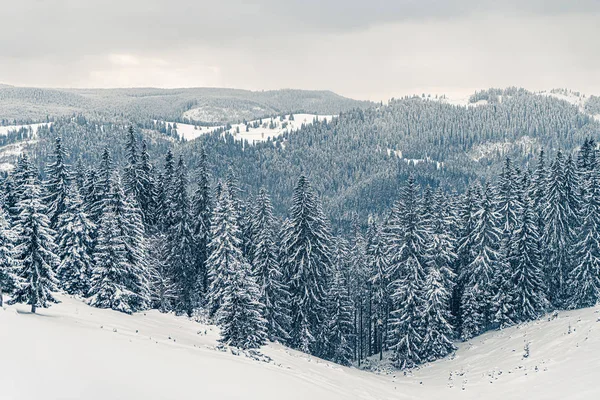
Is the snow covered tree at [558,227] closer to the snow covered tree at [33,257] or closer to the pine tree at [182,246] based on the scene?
the pine tree at [182,246]

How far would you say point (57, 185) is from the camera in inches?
1667

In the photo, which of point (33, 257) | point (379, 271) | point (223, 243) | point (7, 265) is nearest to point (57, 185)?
point (223, 243)

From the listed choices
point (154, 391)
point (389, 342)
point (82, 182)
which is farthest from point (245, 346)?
point (82, 182)

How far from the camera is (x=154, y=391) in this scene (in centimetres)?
1311

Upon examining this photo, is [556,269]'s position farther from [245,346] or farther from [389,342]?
[245,346]

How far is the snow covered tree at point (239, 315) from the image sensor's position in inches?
1123

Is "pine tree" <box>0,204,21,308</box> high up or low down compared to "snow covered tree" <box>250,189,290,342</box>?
up

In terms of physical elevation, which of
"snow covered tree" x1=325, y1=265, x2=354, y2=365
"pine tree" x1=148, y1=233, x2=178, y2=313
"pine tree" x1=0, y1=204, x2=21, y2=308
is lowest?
"snow covered tree" x1=325, y1=265, x2=354, y2=365

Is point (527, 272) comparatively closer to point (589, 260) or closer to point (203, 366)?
point (589, 260)

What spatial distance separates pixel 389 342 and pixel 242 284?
21866mm

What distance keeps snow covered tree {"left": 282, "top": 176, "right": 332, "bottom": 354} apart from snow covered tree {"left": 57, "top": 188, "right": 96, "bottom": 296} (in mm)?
17151

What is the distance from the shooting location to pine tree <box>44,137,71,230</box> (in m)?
41.9

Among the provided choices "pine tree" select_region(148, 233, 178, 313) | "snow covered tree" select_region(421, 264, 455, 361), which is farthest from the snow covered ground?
"pine tree" select_region(148, 233, 178, 313)

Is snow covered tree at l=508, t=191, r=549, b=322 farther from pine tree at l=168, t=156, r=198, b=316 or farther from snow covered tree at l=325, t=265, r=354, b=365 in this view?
pine tree at l=168, t=156, r=198, b=316
